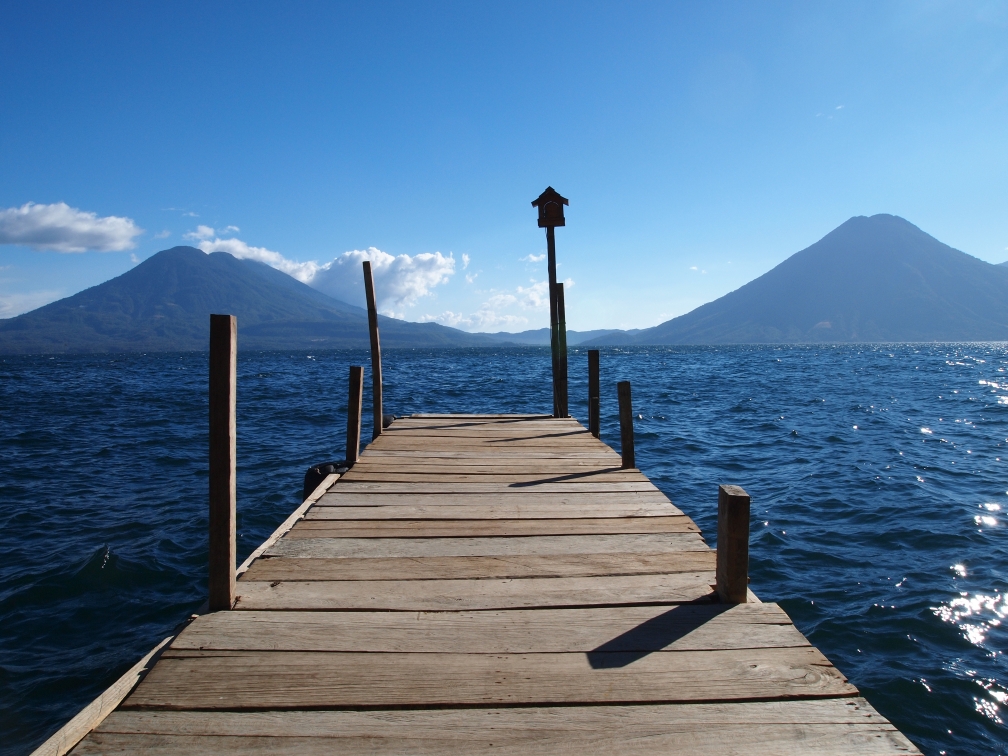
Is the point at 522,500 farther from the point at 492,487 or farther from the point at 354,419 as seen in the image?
the point at 354,419

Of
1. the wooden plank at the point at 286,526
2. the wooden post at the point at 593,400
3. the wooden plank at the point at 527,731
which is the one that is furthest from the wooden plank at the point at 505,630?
the wooden post at the point at 593,400

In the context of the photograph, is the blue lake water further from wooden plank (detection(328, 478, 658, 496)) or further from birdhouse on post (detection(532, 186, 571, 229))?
birdhouse on post (detection(532, 186, 571, 229))

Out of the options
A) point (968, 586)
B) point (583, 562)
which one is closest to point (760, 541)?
point (968, 586)

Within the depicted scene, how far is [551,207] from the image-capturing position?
416 inches

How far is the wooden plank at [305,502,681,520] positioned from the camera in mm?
4613

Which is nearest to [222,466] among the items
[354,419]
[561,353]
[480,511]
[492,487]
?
[480,511]

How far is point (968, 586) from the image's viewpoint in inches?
251

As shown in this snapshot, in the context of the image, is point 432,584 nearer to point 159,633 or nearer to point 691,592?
point 691,592

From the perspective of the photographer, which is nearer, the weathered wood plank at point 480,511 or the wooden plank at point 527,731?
the wooden plank at point 527,731

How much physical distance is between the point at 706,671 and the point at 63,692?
17.1ft

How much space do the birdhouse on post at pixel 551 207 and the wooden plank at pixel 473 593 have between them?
8148 millimetres

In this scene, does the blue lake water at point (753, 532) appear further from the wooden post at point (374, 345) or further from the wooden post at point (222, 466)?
the wooden post at point (222, 466)

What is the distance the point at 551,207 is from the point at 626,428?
5.58m

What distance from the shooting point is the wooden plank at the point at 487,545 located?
386cm
